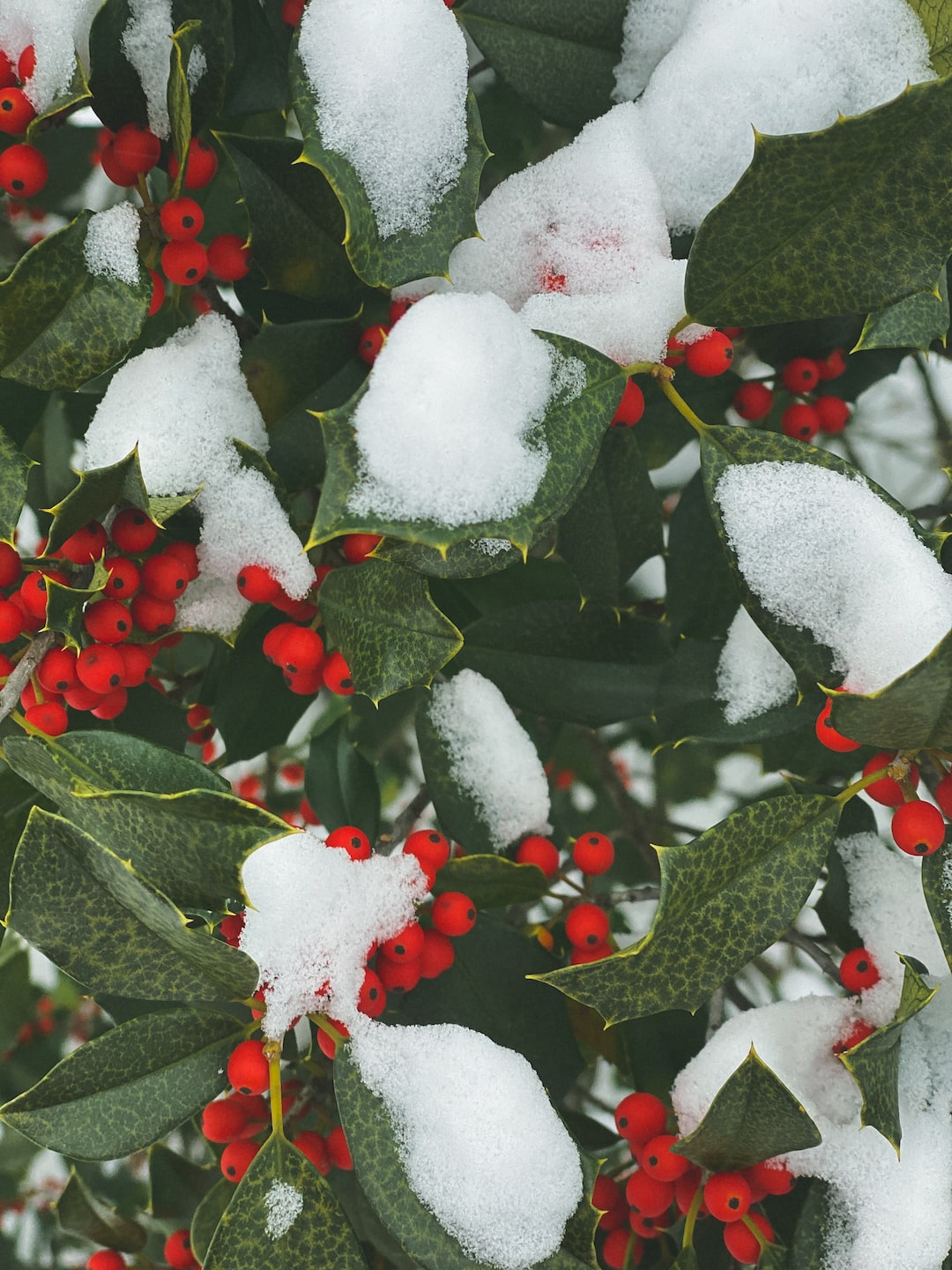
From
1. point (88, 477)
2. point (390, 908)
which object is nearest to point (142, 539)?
point (88, 477)

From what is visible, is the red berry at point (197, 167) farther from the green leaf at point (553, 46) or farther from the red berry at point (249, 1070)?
the red berry at point (249, 1070)

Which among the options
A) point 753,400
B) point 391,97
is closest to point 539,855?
point 753,400

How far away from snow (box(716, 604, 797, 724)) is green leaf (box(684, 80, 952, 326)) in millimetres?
289

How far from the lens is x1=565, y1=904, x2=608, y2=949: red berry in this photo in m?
0.97

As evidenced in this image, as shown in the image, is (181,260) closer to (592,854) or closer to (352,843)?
(352,843)

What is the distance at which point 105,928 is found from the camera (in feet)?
2.52

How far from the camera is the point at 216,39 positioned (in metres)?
0.86

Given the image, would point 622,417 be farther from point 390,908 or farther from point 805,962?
point 805,962

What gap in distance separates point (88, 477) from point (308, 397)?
30 cm

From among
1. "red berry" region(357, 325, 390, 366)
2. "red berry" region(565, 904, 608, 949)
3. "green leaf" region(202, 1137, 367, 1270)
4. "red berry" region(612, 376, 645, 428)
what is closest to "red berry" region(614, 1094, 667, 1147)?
"red berry" region(565, 904, 608, 949)

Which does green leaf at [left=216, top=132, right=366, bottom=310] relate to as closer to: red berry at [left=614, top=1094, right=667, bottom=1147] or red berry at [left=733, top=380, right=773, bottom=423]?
red berry at [left=733, top=380, right=773, bottom=423]

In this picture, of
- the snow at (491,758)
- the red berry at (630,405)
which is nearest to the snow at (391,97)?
the red berry at (630,405)

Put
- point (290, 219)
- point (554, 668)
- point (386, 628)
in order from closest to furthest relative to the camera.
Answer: point (386, 628) < point (290, 219) < point (554, 668)

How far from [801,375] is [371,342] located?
18.3 inches
